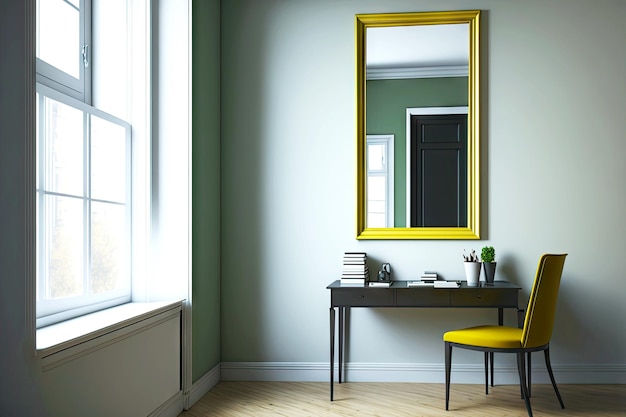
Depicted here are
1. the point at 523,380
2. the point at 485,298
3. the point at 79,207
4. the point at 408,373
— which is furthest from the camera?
the point at 408,373

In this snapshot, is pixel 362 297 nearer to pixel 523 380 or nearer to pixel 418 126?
pixel 523 380

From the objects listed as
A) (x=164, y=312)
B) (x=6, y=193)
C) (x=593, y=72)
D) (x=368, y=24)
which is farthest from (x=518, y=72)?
(x=6, y=193)

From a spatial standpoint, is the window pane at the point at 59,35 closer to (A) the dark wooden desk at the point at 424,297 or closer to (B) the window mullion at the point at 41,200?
(B) the window mullion at the point at 41,200

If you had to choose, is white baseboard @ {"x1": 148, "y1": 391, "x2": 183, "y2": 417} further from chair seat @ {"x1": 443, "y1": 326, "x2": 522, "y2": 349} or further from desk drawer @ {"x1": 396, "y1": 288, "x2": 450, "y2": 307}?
chair seat @ {"x1": 443, "y1": 326, "x2": 522, "y2": 349}

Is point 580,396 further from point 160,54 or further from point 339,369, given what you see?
point 160,54

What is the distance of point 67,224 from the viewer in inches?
106

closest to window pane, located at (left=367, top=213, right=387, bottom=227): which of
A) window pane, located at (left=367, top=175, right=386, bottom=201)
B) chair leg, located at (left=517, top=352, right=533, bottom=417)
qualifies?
window pane, located at (left=367, top=175, right=386, bottom=201)

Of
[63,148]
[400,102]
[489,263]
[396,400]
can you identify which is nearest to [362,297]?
[396,400]

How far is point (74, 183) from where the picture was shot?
2.76 m

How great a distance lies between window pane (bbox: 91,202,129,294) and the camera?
296cm

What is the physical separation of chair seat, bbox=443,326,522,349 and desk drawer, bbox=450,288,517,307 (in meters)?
0.17

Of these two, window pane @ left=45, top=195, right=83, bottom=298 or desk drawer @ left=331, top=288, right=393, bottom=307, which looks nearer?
window pane @ left=45, top=195, right=83, bottom=298

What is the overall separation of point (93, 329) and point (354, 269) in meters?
1.87

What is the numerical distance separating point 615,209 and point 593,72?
2.96 ft
